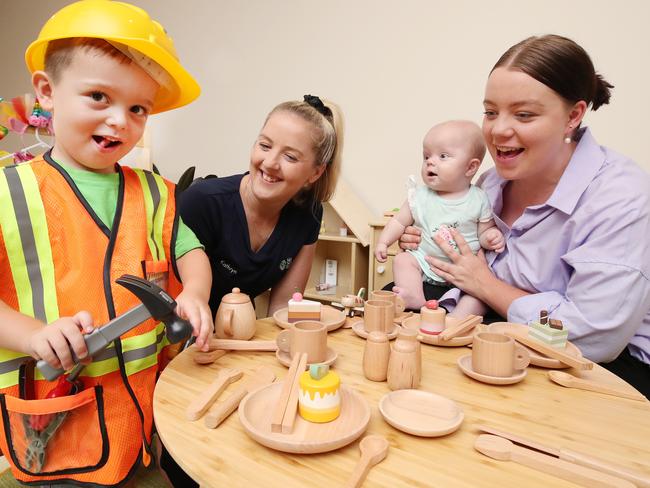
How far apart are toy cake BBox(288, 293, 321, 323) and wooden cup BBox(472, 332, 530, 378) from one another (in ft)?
1.39

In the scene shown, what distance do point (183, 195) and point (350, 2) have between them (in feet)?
6.54

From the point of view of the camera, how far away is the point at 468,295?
1.49m

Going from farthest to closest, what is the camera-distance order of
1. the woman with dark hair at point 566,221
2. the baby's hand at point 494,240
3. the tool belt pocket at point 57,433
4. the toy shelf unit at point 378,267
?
the toy shelf unit at point 378,267 → the baby's hand at point 494,240 → the woman with dark hair at point 566,221 → the tool belt pocket at point 57,433

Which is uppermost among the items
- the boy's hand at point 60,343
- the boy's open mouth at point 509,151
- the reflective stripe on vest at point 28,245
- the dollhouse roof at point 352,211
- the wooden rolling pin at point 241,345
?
the boy's open mouth at point 509,151

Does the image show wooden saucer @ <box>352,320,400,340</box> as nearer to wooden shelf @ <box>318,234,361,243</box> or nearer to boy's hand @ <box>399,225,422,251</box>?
boy's hand @ <box>399,225,422,251</box>

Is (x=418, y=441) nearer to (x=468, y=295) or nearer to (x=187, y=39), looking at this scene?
(x=468, y=295)

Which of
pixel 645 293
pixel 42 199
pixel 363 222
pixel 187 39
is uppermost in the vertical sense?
pixel 187 39

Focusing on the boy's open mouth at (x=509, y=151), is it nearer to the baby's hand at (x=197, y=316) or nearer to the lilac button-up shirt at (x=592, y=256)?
the lilac button-up shirt at (x=592, y=256)

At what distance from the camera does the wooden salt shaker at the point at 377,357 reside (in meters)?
0.88

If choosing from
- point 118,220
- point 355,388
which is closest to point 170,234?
point 118,220

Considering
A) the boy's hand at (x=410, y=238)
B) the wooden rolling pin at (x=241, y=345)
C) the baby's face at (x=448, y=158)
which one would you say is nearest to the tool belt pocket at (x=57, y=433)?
the wooden rolling pin at (x=241, y=345)

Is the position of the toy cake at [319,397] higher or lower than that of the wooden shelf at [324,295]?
higher

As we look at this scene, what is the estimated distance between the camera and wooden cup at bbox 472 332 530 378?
0.88m

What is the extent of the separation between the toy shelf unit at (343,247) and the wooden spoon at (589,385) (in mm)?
1849
